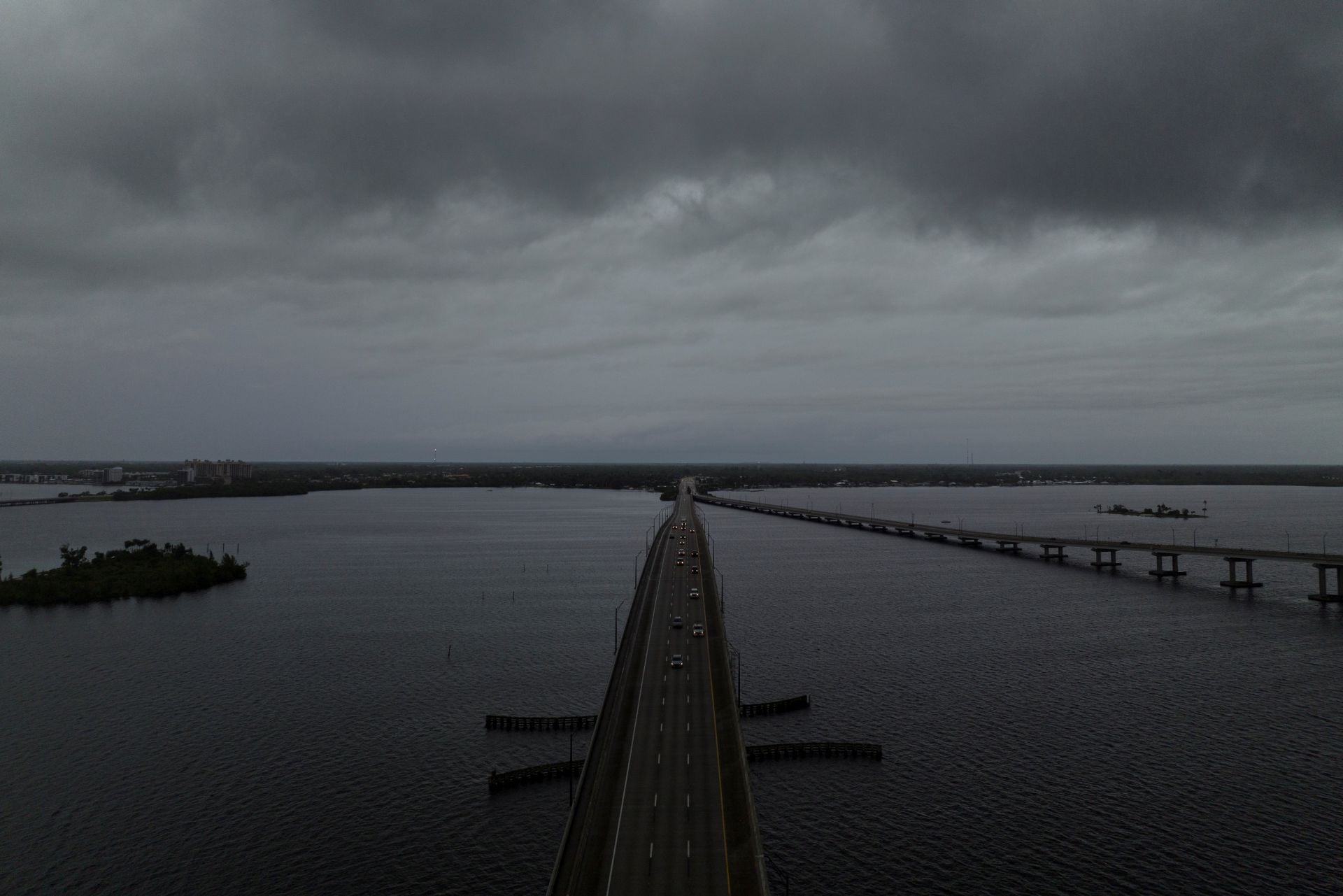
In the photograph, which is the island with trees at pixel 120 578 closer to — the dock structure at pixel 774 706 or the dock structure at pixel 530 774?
the dock structure at pixel 530 774

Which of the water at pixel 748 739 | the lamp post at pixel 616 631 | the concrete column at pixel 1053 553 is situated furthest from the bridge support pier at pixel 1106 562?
the lamp post at pixel 616 631

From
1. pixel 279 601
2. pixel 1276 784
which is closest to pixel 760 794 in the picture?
pixel 1276 784

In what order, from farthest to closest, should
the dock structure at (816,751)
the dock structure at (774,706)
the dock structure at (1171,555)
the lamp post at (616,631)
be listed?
the dock structure at (1171,555), the lamp post at (616,631), the dock structure at (774,706), the dock structure at (816,751)

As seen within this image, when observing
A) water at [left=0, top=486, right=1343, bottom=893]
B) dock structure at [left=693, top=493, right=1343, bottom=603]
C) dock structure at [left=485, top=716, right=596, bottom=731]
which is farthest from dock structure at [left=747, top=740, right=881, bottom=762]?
dock structure at [left=693, top=493, right=1343, bottom=603]

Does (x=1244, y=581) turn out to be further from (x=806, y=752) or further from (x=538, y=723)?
(x=538, y=723)

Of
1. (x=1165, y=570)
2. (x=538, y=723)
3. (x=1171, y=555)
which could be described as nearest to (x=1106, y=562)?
(x=1165, y=570)

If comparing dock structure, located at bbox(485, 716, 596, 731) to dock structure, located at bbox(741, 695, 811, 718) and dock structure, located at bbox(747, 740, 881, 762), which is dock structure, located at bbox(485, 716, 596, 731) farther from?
dock structure, located at bbox(747, 740, 881, 762)
